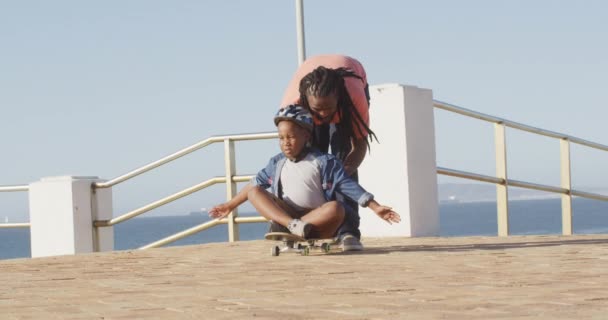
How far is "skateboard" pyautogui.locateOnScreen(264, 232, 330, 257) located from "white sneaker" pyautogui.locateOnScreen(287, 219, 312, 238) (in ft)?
0.11

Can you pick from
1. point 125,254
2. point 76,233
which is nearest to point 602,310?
point 125,254

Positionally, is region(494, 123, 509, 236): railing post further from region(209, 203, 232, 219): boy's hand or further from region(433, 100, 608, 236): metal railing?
region(209, 203, 232, 219): boy's hand

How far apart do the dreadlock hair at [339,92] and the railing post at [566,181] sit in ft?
12.7

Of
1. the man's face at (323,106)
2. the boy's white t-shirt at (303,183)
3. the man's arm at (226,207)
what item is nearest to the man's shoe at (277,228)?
the boy's white t-shirt at (303,183)

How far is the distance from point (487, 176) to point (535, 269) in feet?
14.3

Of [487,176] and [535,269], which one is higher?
[487,176]

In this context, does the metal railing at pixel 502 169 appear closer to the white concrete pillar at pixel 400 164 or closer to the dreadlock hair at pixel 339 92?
the white concrete pillar at pixel 400 164

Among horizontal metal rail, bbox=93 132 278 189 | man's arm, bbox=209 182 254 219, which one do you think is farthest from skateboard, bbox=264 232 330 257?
horizontal metal rail, bbox=93 132 278 189

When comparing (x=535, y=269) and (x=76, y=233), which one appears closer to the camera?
(x=535, y=269)

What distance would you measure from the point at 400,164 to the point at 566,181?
6.61 feet

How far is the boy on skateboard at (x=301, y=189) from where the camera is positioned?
698cm

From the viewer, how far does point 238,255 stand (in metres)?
7.49

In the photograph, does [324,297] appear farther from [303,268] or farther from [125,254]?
[125,254]

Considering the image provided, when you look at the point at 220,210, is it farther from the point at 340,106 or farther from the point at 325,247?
the point at 340,106
